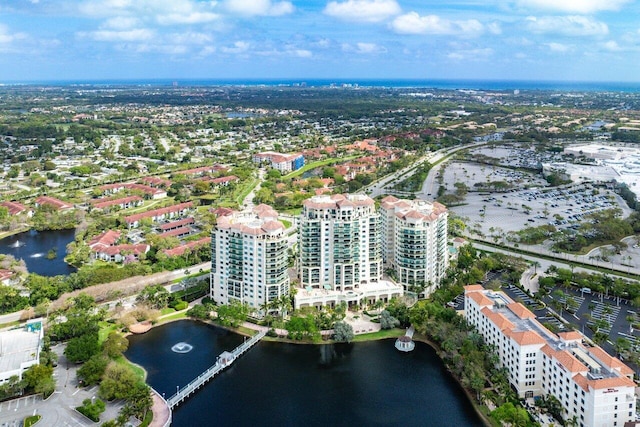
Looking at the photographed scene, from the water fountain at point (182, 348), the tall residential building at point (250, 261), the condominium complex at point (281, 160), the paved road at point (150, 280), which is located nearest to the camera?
the water fountain at point (182, 348)

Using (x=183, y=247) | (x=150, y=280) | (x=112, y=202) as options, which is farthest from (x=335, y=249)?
(x=112, y=202)

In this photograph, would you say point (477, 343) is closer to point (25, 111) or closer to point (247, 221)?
point (247, 221)

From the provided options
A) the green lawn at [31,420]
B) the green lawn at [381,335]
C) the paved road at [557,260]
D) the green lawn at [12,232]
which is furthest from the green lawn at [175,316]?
the green lawn at [12,232]

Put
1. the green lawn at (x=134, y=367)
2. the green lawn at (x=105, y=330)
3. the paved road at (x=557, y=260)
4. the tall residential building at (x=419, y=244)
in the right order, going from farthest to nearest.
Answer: the paved road at (x=557, y=260) < the tall residential building at (x=419, y=244) < the green lawn at (x=105, y=330) < the green lawn at (x=134, y=367)

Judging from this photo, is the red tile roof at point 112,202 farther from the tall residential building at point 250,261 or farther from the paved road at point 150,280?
the tall residential building at point 250,261

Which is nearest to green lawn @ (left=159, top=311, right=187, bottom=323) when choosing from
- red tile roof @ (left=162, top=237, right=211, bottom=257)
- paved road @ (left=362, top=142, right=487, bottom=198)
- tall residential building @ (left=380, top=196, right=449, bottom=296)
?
red tile roof @ (left=162, top=237, right=211, bottom=257)

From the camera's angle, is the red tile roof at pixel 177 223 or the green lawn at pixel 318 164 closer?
the red tile roof at pixel 177 223
